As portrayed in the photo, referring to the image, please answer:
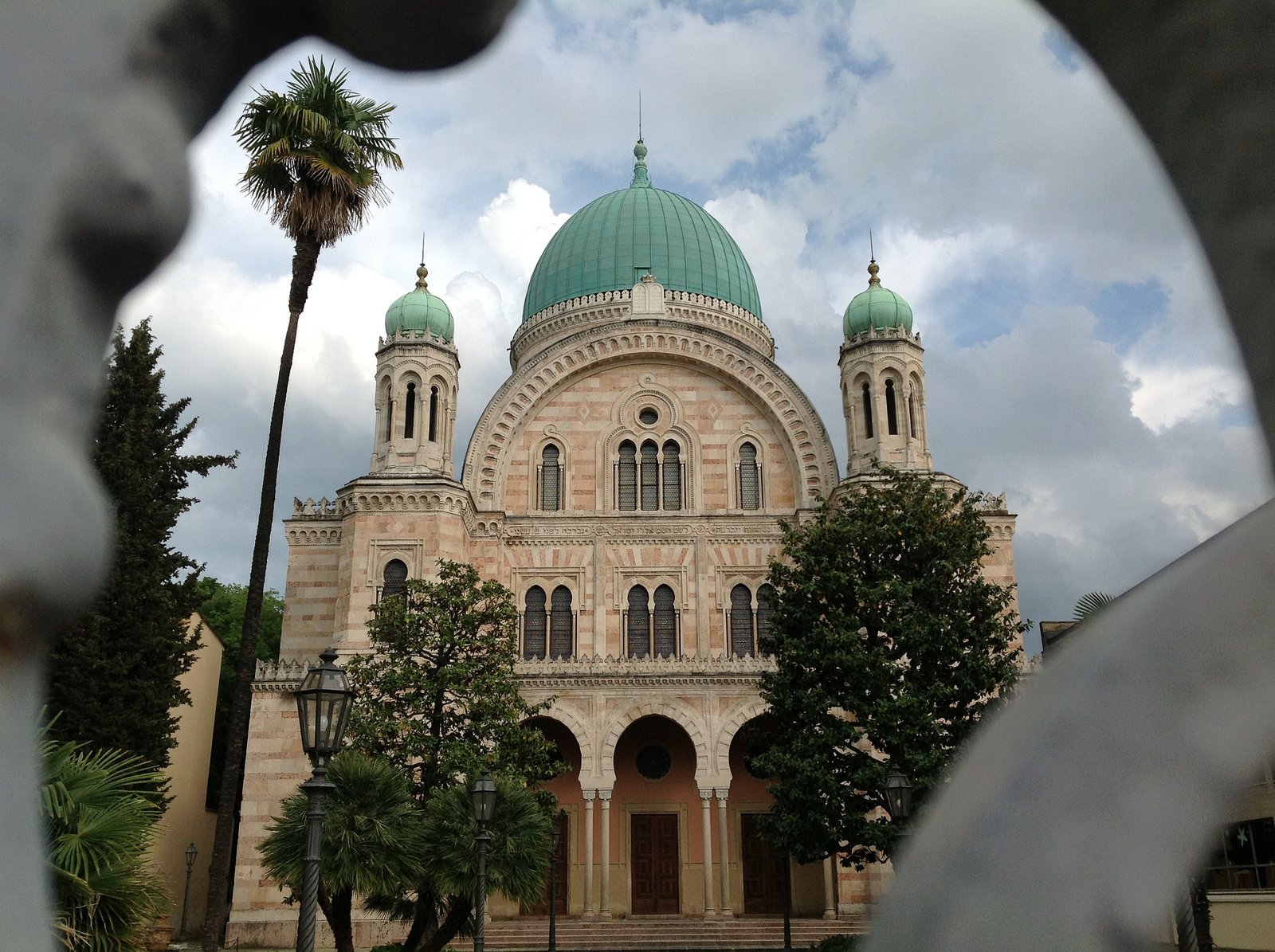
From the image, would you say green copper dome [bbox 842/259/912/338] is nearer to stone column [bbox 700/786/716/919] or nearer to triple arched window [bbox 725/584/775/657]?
triple arched window [bbox 725/584/775/657]

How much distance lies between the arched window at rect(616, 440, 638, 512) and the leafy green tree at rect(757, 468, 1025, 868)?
36.4ft

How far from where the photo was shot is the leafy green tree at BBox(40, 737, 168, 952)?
7613 millimetres

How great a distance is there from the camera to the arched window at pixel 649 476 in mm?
31859

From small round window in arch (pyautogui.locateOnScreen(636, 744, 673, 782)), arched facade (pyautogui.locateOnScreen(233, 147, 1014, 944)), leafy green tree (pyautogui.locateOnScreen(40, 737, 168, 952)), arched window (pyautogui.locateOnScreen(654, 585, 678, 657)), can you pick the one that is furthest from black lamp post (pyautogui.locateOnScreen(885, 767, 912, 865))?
small round window in arch (pyautogui.locateOnScreen(636, 744, 673, 782))

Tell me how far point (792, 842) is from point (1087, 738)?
65.5 feet

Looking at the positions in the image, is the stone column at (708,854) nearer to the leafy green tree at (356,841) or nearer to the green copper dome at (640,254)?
the leafy green tree at (356,841)

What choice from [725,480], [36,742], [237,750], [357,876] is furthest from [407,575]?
[36,742]

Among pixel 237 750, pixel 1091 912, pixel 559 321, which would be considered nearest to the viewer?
pixel 1091 912

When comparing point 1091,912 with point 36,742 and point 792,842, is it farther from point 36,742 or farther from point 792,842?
point 792,842

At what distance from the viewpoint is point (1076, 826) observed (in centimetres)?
91

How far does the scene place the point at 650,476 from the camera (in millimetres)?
32094

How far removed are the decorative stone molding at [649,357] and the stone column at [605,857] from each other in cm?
903

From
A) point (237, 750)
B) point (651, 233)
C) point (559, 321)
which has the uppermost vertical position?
point (651, 233)

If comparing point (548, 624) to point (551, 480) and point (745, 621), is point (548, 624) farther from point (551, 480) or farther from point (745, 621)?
point (745, 621)
